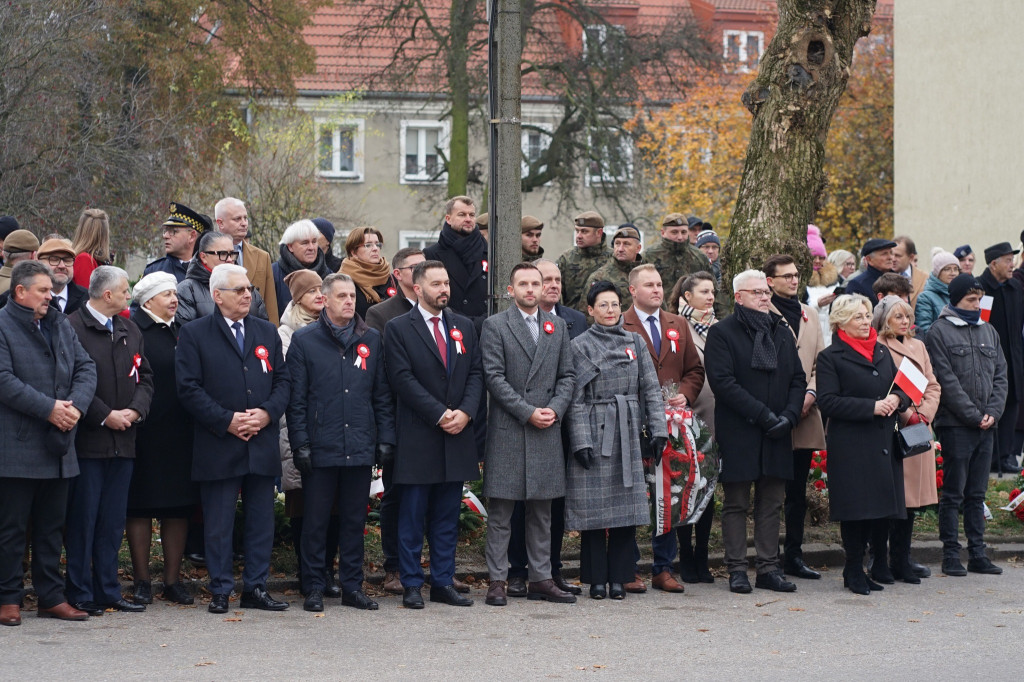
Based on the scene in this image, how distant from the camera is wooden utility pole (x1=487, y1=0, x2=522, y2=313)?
981 cm

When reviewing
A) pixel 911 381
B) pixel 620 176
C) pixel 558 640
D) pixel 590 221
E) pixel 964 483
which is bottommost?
pixel 558 640

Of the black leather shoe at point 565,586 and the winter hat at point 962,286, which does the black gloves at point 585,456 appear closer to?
the black leather shoe at point 565,586

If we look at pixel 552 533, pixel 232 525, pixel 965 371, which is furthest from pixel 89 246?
pixel 965 371

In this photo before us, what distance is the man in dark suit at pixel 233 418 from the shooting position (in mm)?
8672

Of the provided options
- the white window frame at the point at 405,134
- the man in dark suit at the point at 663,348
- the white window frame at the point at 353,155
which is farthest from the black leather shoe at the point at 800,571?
the white window frame at the point at 405,134

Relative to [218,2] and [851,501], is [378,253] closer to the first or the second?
[851,501]

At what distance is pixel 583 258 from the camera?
12172mm

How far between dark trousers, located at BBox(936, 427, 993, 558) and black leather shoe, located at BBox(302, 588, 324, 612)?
4.69 m

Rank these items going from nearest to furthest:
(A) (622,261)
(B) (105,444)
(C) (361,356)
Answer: (B) (105,444)
(C) (361,356)
(A) (622,261)

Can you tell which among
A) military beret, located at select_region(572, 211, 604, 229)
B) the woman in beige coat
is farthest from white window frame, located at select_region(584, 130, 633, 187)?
the woman in beige coat

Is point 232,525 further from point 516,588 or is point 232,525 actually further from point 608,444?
point 608,444

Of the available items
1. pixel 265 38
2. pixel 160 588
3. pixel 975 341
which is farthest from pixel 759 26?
pixel 160 588

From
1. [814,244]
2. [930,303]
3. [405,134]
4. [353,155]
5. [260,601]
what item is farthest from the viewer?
[405,134]

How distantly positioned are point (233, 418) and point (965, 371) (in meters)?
5.50
